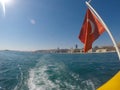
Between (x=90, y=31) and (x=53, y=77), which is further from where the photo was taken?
(x=53, y=77)

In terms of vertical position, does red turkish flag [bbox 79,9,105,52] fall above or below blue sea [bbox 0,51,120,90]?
above

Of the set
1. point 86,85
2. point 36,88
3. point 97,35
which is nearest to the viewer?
point 97,35

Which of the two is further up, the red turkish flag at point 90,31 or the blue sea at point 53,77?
the red turkish flag at point 90,31

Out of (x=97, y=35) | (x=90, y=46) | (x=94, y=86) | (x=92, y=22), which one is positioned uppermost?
(x=92, y=22)

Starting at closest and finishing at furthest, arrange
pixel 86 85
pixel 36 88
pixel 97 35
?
pixel 97 35
pixel 36 88
pixel 86 85

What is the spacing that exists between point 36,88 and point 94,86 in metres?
7.13

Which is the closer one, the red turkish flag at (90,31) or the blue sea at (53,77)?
the red turkish flag at (90,31)

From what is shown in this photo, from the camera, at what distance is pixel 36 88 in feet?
66.5

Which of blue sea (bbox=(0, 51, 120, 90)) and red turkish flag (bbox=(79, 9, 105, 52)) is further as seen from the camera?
blue sea (bbox=(0, 51, 120, 90))

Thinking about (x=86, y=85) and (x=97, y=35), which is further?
(x=86, y=85)

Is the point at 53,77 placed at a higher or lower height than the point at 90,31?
lower

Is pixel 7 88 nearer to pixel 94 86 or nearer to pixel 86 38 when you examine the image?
pixel 94 86

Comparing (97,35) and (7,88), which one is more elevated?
(97,35)

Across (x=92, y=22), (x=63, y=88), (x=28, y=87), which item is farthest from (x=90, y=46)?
(x=28, y=87)
